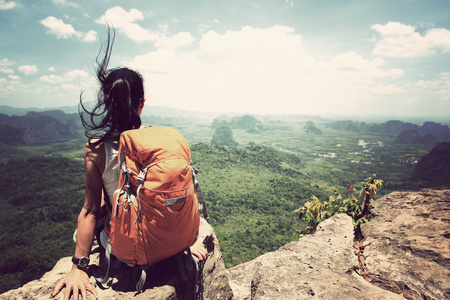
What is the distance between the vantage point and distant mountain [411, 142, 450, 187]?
70419 mm

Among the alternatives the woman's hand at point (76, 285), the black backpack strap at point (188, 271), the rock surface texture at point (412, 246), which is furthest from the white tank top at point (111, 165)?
the rock surface texture at point (412, 246)

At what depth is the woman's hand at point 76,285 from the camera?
67.1 inches

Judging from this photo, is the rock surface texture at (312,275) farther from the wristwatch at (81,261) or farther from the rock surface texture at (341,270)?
the wristwatch at (81,261)

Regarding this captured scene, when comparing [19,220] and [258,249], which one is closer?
[258,249]

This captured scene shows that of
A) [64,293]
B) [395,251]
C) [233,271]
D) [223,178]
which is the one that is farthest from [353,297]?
[223,178]

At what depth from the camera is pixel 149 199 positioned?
5.12ft

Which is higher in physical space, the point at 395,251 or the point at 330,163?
the point at 395,251

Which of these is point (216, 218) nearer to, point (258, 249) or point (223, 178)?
point (258, 249)

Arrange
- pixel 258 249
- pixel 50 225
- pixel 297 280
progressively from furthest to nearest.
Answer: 1. pixel 50 225
2. pixel 258 249
3. pixel 297 280

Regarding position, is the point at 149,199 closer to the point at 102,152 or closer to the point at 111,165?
the point at 111,165

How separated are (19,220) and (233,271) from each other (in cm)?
5737

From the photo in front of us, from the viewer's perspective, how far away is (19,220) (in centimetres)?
4075

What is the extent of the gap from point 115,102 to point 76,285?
168 cm

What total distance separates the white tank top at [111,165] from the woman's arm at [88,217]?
0.05m
